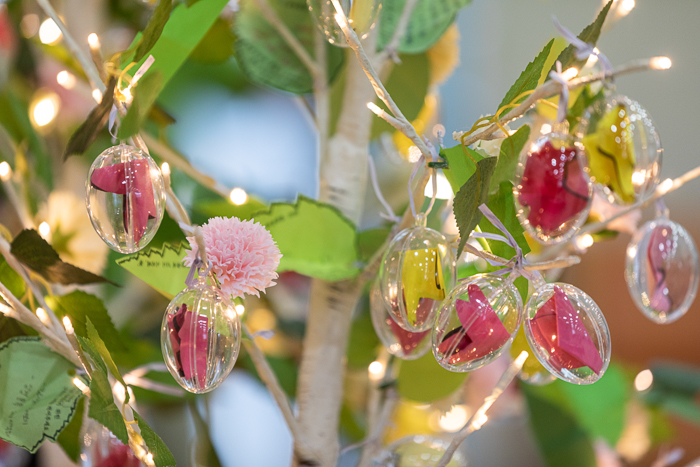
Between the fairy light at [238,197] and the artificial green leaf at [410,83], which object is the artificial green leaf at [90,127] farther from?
the artificial green leaf at [410,83]

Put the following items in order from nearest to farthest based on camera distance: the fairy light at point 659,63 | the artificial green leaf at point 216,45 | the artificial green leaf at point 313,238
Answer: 1. the fairy light at point 659,63
2. the artificial green leaf at point 313,238
3. the artificial green leaf at point 216,45

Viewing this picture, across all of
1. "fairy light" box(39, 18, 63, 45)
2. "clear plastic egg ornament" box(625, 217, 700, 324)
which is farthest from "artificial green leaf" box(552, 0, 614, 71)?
"fairy light" box(39, 18, 63, 45)

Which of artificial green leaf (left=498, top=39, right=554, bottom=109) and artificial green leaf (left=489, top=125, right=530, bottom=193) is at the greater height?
artificial green leaf (left=498, top=39, right=554, bottom=109)

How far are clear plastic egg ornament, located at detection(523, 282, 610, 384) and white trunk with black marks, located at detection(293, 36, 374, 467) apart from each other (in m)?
0.14

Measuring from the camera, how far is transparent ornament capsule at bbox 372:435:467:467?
0.36m

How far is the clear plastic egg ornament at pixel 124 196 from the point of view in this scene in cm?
24

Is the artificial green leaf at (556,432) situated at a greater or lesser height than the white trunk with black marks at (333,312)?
lesser

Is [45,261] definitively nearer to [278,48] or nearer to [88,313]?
[88,313]

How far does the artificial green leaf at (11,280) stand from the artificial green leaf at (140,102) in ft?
0.41

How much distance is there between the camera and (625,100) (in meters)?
0.25

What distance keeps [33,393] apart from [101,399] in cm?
7

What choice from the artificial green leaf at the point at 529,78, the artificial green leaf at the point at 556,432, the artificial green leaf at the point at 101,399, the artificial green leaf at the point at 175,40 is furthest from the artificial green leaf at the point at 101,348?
the artificial green leaf at the point at 556,432

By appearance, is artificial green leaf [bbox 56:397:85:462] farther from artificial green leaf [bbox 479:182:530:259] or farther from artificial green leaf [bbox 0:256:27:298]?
artificial green leaf [bbox 479:182:530:259]

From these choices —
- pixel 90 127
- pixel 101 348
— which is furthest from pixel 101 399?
pixel 90 127
